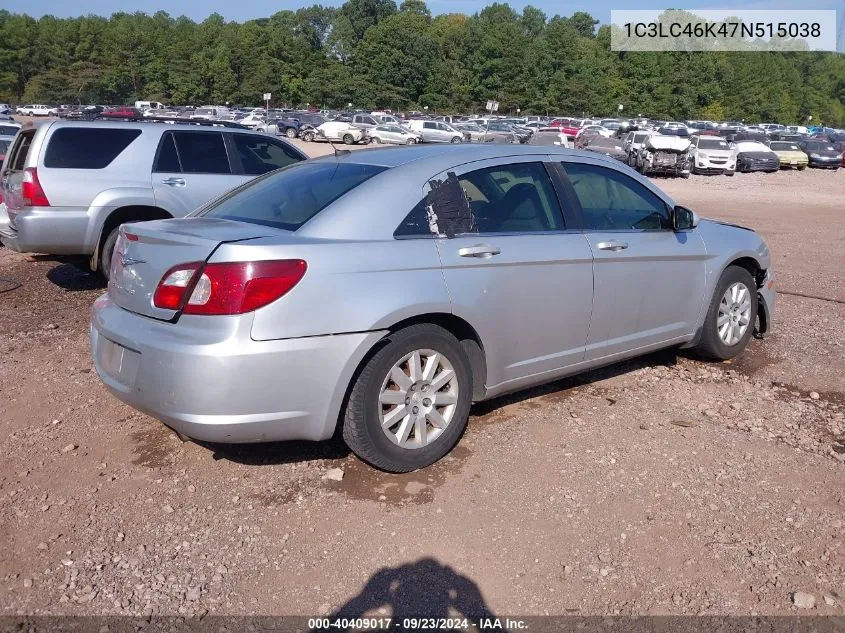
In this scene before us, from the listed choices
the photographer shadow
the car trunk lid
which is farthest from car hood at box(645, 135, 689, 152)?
the photographer shadow

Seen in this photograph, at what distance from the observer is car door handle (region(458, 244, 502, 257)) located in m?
4.26

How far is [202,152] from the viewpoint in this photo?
28.9 feet

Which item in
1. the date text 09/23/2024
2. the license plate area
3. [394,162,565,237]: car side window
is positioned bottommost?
the date text 09/23/2024

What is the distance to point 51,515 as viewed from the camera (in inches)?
148

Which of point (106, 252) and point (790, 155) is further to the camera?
point (790, 155)

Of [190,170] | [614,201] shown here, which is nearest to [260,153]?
[190,170]

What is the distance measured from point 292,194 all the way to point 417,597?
2.34 metres

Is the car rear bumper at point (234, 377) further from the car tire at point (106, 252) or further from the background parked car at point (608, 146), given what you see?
the background parked car at point (608, 146)

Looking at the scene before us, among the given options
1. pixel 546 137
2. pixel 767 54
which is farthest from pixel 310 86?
pixel 546 137

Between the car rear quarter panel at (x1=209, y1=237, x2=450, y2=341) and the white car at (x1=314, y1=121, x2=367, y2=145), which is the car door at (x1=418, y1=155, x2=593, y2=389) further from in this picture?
the white car at (x1=314, y1=121, x2=367, y2=145)

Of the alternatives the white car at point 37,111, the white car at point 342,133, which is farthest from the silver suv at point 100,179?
the white car at point 37,111

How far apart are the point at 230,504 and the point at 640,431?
239cm

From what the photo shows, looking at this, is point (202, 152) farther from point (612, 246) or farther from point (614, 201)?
point (612, 246)

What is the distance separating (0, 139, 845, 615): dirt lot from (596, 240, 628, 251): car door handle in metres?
1.01
